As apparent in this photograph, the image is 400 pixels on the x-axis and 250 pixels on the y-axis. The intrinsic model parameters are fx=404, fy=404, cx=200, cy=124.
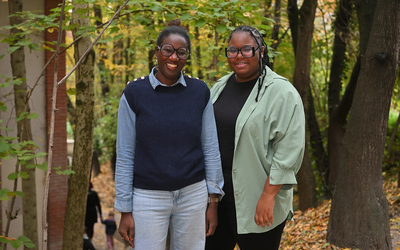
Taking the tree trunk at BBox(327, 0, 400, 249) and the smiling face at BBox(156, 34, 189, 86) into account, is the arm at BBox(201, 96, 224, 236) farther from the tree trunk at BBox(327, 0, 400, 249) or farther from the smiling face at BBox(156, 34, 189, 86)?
the tree trunk at BBox(327, 0, 400, 249)

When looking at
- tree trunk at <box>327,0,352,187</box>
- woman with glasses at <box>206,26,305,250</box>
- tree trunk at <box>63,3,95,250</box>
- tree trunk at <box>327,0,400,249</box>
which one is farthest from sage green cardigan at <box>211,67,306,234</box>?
tree trunk at <box>327,0,352,187</box>

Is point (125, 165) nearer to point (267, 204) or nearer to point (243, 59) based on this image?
point (267, 204)

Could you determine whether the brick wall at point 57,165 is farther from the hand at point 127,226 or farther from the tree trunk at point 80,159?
the hand at point 127,226

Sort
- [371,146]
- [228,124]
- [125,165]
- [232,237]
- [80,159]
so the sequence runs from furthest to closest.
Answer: [80,159] → [371,146] → [232,237] → [228,124] → [125,165]

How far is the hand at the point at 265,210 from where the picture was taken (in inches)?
107

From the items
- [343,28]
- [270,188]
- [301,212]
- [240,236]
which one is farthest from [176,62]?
[343,28]

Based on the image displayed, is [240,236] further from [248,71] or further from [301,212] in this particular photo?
[301,212]

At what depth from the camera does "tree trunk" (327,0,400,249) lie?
16.4 feet

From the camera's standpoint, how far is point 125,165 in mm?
2521

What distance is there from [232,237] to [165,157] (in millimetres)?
991

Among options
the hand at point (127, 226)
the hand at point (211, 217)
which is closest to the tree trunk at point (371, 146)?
the hand at point (211, 217)

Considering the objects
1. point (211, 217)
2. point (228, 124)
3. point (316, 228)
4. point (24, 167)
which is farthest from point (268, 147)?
point (24, 167)

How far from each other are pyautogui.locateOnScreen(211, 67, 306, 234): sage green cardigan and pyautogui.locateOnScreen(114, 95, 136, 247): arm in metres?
0.75

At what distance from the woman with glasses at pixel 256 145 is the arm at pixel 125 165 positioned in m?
0.72
